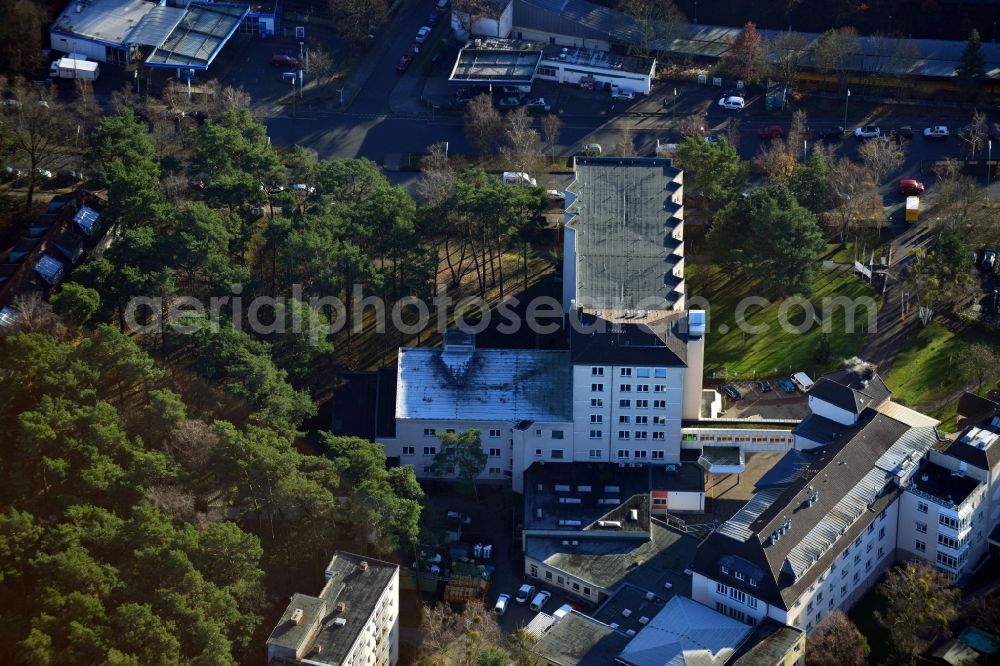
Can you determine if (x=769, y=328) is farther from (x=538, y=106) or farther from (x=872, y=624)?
(x=538, y=106)

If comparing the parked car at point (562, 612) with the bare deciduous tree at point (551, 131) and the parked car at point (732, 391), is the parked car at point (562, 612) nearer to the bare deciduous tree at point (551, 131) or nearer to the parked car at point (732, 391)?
the parked car at point (732, 391)

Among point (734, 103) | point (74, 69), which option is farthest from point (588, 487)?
point (74, 69)

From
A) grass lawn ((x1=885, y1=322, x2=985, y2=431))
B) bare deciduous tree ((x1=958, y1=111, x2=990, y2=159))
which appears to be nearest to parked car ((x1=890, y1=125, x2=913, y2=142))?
bare deciduous tree ((x1=958, y1=111, x2=990, y2=159))

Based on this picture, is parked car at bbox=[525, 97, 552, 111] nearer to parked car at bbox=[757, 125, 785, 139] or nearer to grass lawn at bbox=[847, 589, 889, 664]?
parked car at bbox=[757, 125, 785, 139]

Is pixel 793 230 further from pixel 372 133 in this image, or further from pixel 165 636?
pixel 165 636

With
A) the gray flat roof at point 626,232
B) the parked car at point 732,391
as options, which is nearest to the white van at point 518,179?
the gray flat roof at point 626,232

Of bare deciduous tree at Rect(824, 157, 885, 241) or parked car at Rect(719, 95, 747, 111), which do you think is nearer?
bare deciduous tree at Rect(824, 157, 885, 241)

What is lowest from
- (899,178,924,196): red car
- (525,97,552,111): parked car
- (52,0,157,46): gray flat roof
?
(899,178,924,196): red car
